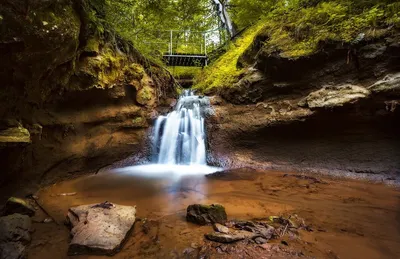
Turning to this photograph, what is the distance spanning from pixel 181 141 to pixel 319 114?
402 cm

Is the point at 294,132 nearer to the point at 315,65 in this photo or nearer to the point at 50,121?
the point at 315,65

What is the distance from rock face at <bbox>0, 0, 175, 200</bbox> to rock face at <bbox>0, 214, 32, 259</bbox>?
1123mm

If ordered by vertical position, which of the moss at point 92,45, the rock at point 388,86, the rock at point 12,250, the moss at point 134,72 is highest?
the moss at point 92,45

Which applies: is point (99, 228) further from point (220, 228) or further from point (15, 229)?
point (220, 228)

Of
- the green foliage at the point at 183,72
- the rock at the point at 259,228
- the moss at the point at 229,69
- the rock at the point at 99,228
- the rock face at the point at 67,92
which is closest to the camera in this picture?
the rock at the point at 99,228

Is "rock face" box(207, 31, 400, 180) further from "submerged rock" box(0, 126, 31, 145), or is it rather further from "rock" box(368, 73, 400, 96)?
"submerged rock" box(0, 126, 31, 145)

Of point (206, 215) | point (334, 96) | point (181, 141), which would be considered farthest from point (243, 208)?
point (181, 141)

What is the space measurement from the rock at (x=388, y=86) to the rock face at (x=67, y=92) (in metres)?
6.00

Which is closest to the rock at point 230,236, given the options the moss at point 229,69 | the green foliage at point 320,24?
the green foliage at point 320,24

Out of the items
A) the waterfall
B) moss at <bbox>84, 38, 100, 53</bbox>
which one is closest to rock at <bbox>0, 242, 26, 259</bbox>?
moss at <bbox>84, 38, 100, 53</bbox>

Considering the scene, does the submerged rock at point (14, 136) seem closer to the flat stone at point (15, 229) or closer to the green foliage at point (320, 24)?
the flat stone at point (15, 229)

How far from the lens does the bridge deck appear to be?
12.7 metres

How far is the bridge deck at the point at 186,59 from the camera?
41.5ft

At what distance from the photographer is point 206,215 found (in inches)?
139
